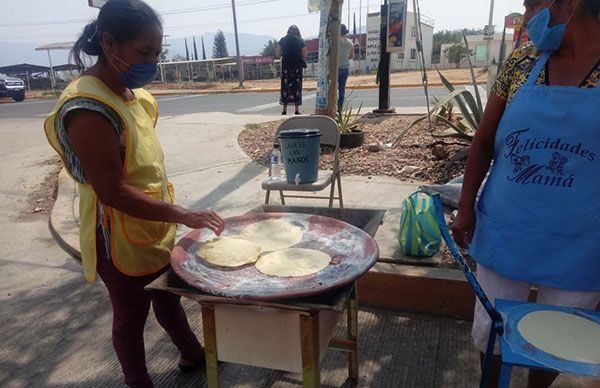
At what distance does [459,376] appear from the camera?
2234 mm

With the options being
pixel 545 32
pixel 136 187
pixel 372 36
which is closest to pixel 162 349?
pixel 136 187

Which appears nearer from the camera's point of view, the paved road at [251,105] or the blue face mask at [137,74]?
the blue face mask at [137,74]

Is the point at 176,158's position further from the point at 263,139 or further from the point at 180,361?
the point at 180,361

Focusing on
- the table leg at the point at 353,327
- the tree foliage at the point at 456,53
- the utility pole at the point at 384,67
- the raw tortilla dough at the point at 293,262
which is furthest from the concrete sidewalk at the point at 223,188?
the tree foliage at the point at 456,53

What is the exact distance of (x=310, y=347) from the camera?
1.48m

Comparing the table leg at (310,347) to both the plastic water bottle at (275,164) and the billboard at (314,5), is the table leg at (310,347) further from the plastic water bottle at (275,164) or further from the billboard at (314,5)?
the billboard at (314,5)

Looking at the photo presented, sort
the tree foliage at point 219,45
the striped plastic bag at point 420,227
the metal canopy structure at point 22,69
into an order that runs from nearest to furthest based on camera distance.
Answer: the striped plastic bag at point 420,227 < the metal canopy structure at point 22,69 < the tree foliage at point 219,45

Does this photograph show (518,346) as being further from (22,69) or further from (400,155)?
(22,69)

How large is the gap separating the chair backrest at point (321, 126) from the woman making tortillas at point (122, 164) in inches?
93.2

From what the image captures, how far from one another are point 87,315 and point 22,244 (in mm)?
1766

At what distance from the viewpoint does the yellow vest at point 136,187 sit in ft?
5.36

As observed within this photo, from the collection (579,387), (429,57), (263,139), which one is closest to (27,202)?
(263,139)

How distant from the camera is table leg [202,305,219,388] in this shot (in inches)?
62.8

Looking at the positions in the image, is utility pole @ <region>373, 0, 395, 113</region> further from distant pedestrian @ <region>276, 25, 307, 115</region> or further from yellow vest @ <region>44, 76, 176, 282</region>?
yellow vest @ <region>44, 76, 176, 282</region>
